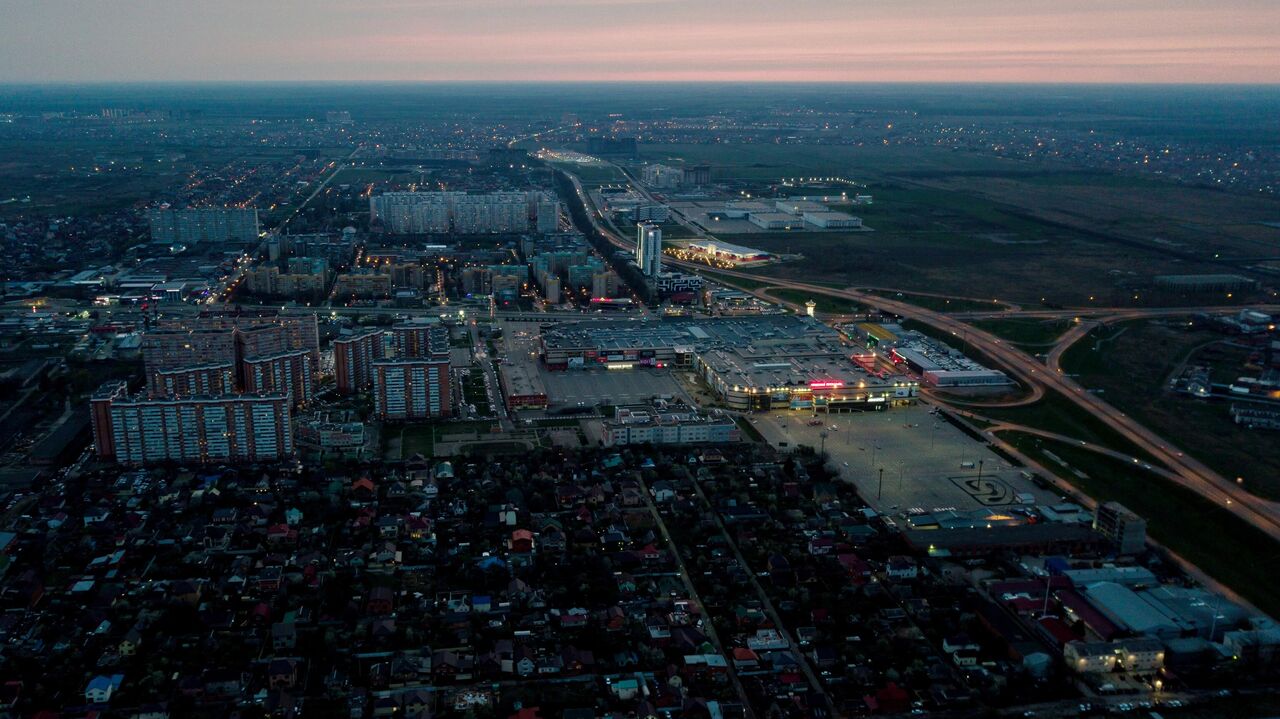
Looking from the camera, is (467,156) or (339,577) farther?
(467,156)

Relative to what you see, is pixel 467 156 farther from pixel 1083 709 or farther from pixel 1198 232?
pixel 1083 709

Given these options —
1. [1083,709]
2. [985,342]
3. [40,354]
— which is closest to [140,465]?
[40,354]

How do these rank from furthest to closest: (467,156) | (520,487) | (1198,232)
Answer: (467,156) < (1198,232) < (520,487)

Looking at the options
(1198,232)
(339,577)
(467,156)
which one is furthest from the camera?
(467,156)

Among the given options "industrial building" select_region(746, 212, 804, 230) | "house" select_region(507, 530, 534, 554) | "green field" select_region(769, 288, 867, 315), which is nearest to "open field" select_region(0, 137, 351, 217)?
"industrial building" select_region(746, 212, 804, 230)

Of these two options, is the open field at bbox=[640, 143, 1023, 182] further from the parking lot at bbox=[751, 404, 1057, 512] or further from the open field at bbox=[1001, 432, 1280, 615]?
the open field at bbox=[1001, 432, 1280, 615]

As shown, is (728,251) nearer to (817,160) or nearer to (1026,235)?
(1026,235)

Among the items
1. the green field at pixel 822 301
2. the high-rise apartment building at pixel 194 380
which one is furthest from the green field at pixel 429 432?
the green field at pixel 822 301
